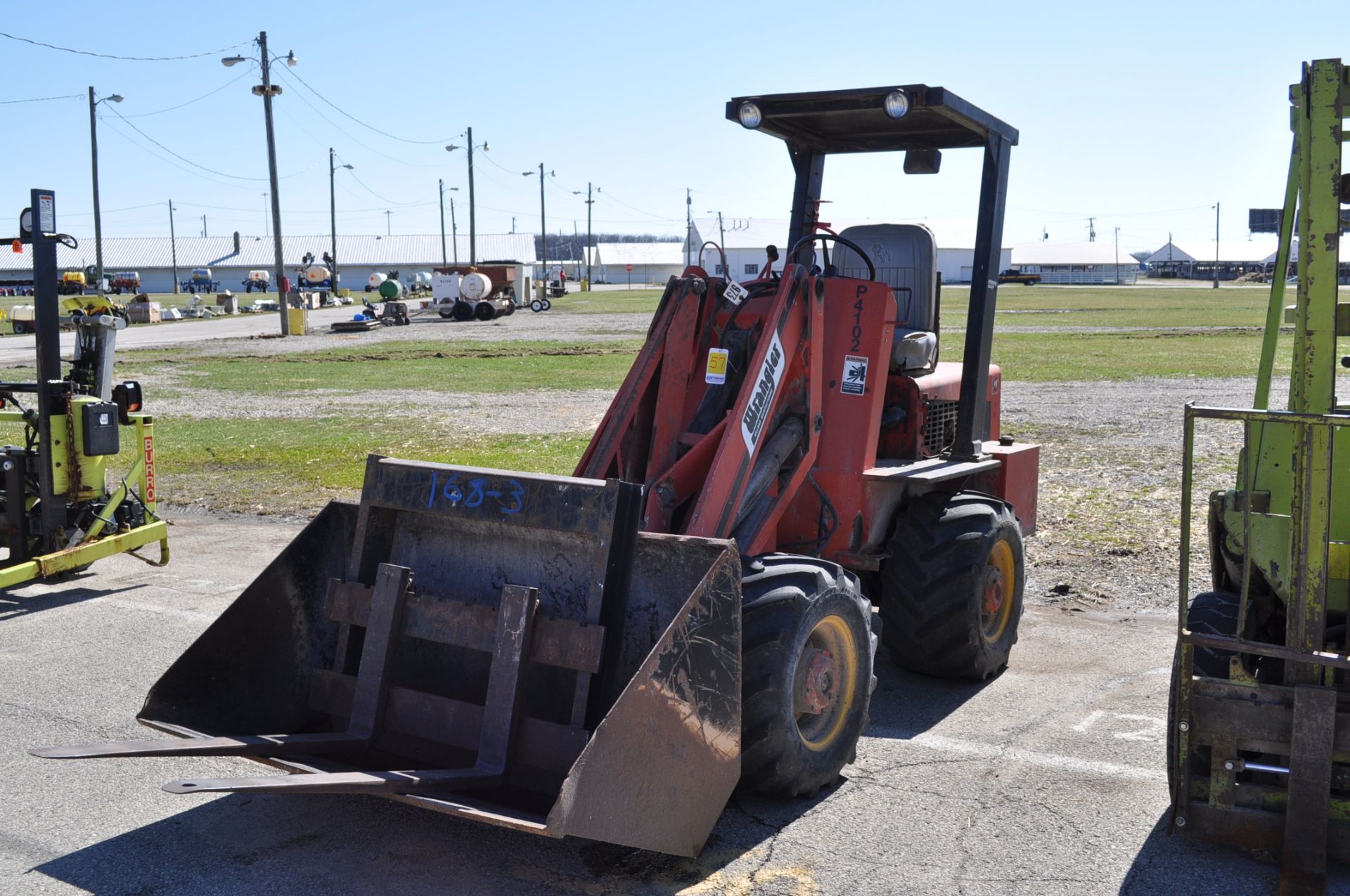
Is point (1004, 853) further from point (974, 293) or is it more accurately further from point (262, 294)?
point (262, 294)

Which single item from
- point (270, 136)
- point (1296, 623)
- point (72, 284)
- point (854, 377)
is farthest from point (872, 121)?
point (270, 136)

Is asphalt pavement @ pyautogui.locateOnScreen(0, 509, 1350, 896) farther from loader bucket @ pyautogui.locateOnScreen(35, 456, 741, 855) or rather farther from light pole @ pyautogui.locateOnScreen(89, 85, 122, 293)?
light pole @ pyautogui.locateOnScreen(89, 85, 122, 293)

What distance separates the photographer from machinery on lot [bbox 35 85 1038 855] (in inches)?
167

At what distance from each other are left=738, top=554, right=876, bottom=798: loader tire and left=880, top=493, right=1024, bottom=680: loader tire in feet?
3.16

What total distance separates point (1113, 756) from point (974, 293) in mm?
2670

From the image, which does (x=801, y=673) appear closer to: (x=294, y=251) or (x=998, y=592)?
(x=998, y=592)

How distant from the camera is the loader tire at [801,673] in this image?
459 cm

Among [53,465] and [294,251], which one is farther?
[294,251]

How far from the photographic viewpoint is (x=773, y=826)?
472 cm

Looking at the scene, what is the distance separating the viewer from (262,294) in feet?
308

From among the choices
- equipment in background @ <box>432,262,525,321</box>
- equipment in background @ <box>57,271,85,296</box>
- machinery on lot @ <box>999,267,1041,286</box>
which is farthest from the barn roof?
equipment in background @ <box>57,271,85,296</box>

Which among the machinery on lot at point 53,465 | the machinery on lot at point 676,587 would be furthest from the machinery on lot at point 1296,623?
A: the machinery on lot at point 53,465

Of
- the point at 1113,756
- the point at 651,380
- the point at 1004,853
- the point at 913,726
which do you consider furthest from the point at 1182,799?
the point at 651,380

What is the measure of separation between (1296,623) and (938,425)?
3.16 meters
